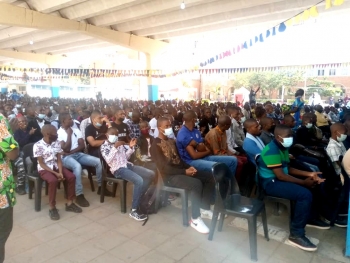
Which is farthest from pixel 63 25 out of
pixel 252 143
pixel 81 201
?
pixel 252 143

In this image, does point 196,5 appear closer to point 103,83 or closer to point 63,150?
point 63,150

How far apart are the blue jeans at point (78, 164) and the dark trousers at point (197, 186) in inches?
55.7

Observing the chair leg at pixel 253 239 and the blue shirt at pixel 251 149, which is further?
the blue shirt at pixel 251 149

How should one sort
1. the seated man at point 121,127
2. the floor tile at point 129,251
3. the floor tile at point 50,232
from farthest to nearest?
the seated man at point 121,127 → the floor tile at point 50,232 → the floor tile at point 129,251

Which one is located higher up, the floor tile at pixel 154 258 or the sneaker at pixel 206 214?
the sneaker at pixel 206 214

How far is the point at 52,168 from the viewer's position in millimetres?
3717

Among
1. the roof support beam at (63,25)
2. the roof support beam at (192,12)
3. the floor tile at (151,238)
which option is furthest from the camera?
the roof support beam at (63,25)

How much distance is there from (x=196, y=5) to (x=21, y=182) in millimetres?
9836

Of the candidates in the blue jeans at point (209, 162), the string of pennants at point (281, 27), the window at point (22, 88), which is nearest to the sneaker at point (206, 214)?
the blue jeans at point (209, 162)

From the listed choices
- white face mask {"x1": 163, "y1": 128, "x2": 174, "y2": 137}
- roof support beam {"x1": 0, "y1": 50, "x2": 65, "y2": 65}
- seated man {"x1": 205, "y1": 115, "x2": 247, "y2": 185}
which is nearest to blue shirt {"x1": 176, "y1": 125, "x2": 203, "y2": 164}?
white face mask {"x1": 163, "y1": 128, "x2": 174, "y2": 137}

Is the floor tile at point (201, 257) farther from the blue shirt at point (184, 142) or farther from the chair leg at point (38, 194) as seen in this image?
the chair leg at point (38, 194)

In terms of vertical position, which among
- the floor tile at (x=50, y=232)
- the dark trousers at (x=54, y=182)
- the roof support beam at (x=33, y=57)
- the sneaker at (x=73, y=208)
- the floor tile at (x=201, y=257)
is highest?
the roof support beam at (x=33, y=57)

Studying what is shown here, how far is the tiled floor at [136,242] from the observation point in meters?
2.73

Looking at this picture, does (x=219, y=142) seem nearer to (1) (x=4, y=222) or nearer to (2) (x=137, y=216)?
(2) (x=137, y=216)
